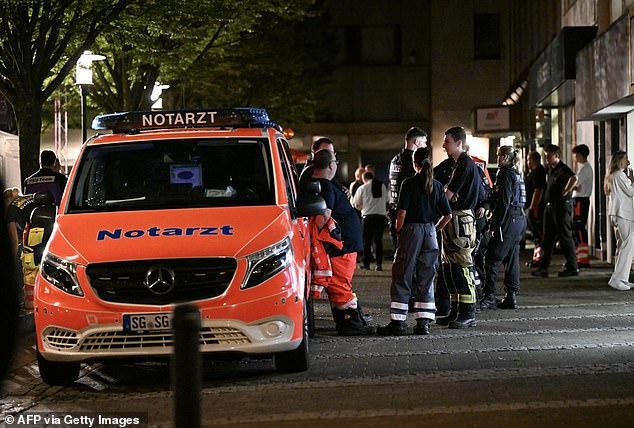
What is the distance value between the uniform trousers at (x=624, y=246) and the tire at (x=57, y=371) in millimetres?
9172

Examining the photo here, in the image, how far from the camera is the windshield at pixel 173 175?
10367 millimetres

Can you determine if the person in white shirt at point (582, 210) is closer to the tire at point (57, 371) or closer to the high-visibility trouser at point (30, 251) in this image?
the high-visibility trouser at point (30, 251)

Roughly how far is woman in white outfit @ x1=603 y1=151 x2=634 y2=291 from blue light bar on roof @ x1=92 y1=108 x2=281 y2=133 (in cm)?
709

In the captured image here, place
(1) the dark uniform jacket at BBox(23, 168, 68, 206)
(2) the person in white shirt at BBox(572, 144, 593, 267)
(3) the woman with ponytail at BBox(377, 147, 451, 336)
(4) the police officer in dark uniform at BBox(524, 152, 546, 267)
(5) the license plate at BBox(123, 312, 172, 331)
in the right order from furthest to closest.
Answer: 1. (2) the person in white shirt at BBox(572, 144, 593, 267)
2. (4) the police officer in dark uniform at BBox(524, 152, 546, 267)
3. (1) the dark uniform jacket at BBox(23, 168, 68, 206)
4. (3) the woman with ponytail at BBox(377, 147, 451, 336)
5. (5) the license plate at BBox(123, 312, 172, 331)

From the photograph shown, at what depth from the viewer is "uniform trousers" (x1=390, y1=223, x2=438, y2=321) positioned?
1217 cm

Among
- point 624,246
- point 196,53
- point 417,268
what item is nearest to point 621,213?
point 624,246

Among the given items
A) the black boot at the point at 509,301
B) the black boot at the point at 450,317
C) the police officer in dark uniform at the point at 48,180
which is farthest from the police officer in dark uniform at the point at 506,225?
the police officer in dark uniform at the point at 48,180

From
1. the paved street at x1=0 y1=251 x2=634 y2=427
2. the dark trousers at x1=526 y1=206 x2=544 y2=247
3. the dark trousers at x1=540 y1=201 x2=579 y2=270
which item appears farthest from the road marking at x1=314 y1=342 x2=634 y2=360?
the dark trousers at x1=526 y1=206 x2=544 y2=247

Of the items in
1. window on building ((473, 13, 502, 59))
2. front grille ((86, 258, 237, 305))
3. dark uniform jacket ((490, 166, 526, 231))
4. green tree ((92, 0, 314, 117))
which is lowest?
front grille ((86, 258, 237, 305))

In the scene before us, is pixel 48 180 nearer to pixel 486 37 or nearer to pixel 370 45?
pixel 486 37

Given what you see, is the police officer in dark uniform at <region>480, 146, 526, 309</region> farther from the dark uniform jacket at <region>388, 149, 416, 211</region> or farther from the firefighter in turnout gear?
the firefighter in turnout gear

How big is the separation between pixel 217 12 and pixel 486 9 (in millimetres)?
28693

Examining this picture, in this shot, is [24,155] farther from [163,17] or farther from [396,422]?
[396,422]

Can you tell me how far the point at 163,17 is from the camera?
23.3m
